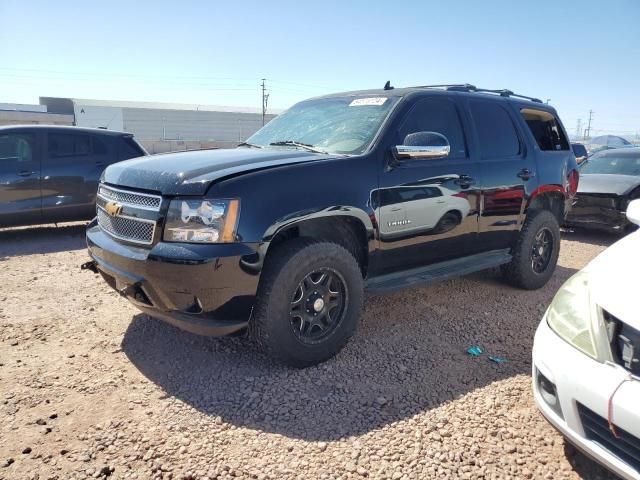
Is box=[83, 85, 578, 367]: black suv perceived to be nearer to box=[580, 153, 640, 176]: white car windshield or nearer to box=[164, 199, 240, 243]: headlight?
box=[164, 199, 240, 243]: headlight

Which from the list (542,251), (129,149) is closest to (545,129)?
(542,251)

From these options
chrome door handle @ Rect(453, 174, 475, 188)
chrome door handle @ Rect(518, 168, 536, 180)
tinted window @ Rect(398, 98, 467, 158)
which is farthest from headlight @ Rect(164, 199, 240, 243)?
chrome door handle @ Rect(518, 168, 536, 180)

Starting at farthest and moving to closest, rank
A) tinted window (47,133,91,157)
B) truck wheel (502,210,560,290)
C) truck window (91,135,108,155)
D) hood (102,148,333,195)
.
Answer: truck window (91,135,108,155) < tinted window (47,133,91,157) < truck wheel (502,210,560,290) < hood (102,148,333,195)

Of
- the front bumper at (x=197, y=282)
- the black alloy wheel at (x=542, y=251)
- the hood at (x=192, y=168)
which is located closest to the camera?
the front bumper at (x=197, y=282)

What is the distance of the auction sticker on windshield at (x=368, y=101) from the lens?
379 centimetres

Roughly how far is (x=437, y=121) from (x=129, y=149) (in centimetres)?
Result: 543

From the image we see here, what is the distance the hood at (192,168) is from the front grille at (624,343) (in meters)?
1.97

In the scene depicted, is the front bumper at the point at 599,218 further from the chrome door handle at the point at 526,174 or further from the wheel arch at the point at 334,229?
the wheel arch at the point at 334,229

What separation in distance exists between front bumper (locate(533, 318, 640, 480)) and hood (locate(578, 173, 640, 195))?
6.63 metres

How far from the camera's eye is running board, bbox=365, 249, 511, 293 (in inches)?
138

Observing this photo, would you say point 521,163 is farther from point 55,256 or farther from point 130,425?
point 55,256

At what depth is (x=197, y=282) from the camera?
265 centimetres

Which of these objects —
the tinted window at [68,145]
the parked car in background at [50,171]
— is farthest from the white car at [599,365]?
the tinted window at [68,145]

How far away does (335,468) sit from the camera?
227cm
